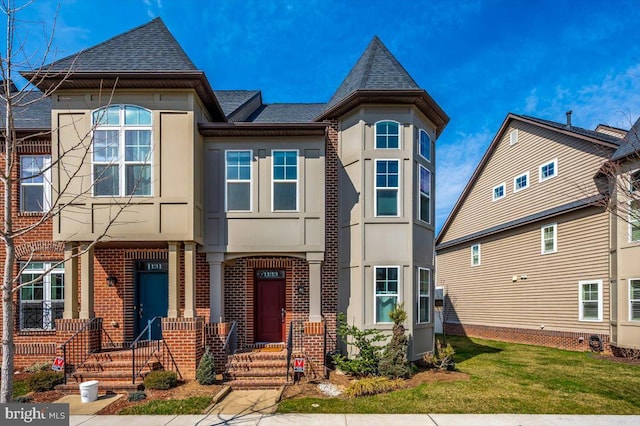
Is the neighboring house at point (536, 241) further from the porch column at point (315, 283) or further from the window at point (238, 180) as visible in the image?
the window at point (238, 180)

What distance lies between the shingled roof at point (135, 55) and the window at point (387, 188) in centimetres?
562

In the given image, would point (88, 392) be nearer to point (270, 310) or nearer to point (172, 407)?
point (172, 407)

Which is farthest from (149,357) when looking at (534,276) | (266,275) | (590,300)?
(534,276)

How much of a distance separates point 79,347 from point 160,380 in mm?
2508

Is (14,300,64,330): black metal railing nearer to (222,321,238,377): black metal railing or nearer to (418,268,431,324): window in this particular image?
(222,321,238,377): black metal railing

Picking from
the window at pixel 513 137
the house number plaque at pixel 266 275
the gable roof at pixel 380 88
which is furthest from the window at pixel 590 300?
the house number plaque at pixel 266 275

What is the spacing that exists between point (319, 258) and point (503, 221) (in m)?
11.5

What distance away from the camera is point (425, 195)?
1183 cm

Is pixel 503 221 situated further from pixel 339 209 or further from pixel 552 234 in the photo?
pixel 339 209

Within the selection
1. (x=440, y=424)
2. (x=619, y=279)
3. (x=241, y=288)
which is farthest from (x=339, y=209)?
(x=619, y=279)

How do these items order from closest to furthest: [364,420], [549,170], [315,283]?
[364,420]
[315,283]
[549,170]

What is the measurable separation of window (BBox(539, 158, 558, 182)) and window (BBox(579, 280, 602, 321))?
14.5ft

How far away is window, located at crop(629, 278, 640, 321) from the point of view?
12172 millimetres

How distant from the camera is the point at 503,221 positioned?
18.3 meters
